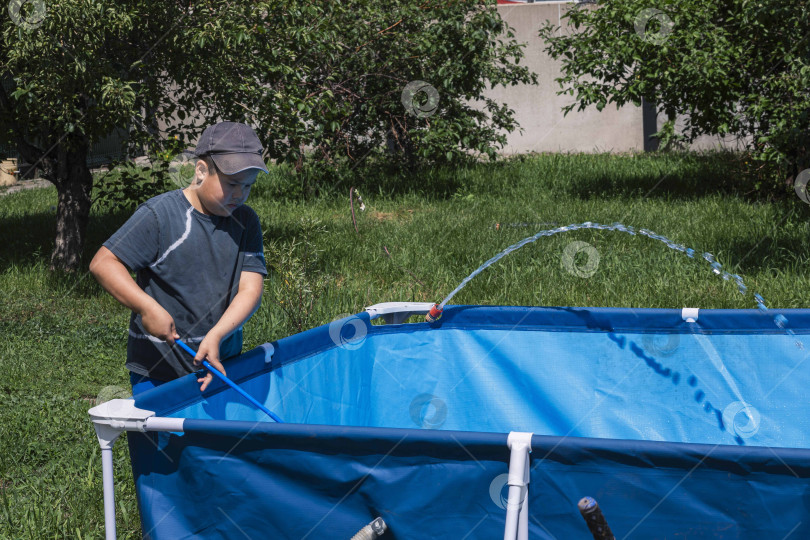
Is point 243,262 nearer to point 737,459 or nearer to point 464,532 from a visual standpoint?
point 464,532

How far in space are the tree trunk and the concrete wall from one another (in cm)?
822

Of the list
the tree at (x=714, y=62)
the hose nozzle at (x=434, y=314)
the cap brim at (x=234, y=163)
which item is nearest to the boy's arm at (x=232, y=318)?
the cap brim at (x=234, y=163)

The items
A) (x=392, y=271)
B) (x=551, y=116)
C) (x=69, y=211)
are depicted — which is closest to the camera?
(x=392, y=271)

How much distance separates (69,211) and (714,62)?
5.68m

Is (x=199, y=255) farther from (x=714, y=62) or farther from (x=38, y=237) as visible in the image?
(x=714, y=62)

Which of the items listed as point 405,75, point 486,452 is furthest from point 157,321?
point 405,75

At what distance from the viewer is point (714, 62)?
7.61m

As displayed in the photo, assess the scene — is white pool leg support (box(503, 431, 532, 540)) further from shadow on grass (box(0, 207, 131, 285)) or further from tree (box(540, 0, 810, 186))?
tree (box(540, 0, 810, 186))

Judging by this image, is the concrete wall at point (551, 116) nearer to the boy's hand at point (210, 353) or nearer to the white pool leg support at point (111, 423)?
the boy's hand at point (210, 353)

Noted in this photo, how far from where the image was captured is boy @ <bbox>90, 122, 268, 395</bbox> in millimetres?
2299

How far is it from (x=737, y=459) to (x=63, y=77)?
15.6 ft

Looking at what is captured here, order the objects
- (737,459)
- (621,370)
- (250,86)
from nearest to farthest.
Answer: (737,459), (621,370), (250,86)

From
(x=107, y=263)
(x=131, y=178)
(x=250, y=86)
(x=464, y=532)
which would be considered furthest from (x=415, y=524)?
(x=131, y=178)

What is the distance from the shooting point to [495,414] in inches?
114
